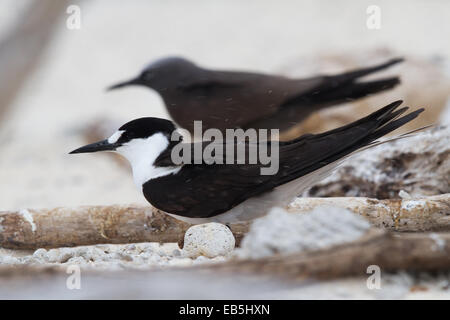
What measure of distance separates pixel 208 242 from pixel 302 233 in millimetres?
733

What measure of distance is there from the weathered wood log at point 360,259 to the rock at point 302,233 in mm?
30

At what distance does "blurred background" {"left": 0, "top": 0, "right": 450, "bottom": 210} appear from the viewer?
5312 mm

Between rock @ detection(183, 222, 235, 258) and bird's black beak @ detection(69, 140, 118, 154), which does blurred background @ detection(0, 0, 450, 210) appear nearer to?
bird's black beak @ detection(69, 140, 118, 154)

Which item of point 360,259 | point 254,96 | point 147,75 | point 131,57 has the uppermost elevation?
point 131,57

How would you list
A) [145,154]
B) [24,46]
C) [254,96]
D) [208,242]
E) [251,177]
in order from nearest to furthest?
1. [208,242]
2. [251,177]
3. [145,154]
4. [254,96]
5. [24,46]

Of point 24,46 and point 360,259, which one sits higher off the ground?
point 24,46

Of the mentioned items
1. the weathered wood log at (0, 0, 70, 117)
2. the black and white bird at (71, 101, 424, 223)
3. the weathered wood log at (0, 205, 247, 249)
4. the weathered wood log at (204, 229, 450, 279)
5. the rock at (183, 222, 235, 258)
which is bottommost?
the weathered wood log at (204, 229, 450, 279)

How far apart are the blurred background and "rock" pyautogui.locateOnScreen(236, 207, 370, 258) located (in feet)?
7.65

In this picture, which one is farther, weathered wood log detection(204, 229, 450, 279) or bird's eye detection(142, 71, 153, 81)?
bird's eye detection(142, 71, 153, 81)

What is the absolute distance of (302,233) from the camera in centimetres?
190

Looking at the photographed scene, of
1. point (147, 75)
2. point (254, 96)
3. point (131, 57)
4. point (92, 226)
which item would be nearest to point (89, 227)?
point (92, 226)

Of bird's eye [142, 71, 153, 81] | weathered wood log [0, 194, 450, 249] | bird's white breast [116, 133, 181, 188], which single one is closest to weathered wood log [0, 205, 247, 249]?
weathered wood log [0, 194, 450, 249]

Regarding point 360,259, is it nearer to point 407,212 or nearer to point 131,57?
point 407,212
